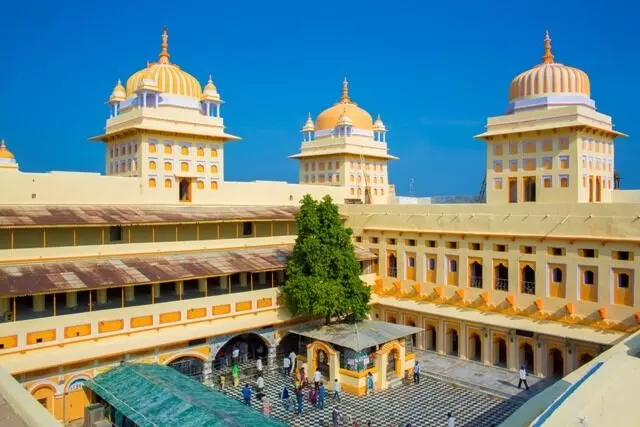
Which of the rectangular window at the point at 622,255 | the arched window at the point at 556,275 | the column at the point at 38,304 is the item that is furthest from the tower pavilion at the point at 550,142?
the column at the point at 38,304

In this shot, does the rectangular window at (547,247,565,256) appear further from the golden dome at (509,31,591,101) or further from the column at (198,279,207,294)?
the column at (198,279,207,294)

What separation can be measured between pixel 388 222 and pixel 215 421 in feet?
61.8

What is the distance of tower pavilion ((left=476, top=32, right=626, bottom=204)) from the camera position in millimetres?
30875

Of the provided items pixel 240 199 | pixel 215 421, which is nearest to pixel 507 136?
pixel 240 199

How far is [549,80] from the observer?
107ft

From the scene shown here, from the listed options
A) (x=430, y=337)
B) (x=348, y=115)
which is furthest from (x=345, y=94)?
(x=430, y=337)

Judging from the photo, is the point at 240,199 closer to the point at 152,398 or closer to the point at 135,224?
the point at 135,224

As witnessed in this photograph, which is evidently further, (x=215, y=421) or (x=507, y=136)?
(x=507, y=136)

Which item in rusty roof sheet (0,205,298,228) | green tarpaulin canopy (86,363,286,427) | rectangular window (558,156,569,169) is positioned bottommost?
green tarpaulin canopy (86,363,286,427)

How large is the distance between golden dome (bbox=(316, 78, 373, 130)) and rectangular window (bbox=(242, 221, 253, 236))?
17329 mm

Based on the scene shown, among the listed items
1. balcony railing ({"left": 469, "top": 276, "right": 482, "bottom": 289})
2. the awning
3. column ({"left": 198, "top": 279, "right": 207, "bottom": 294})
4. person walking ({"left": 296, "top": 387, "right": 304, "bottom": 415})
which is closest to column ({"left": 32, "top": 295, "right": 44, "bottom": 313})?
column ({"left": 198, "top": 279, "right": 207, "bottom": 294})

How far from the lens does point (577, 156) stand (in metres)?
30.6

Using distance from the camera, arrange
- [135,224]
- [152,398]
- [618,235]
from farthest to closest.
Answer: [135,224] → [618,235] → [152,398]

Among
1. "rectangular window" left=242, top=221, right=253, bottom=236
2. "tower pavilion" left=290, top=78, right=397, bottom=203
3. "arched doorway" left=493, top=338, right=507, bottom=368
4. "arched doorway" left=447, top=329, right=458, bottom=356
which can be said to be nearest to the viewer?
"arched doorway" left=493, top=338, right=507, bottom=368
